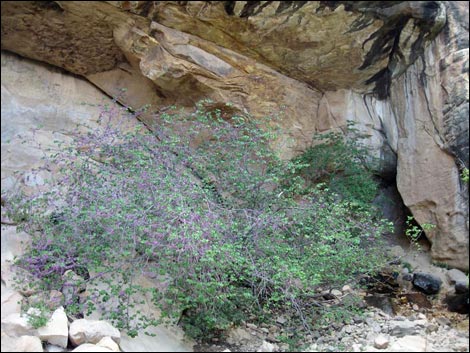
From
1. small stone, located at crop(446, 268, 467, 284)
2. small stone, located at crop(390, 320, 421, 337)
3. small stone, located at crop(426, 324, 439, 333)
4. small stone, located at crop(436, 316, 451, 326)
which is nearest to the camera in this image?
small stone, located at crop(390, 320, 421, 337)

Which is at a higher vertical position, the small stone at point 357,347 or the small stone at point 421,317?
the small stone at point 357,347

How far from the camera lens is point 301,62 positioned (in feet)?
18.5

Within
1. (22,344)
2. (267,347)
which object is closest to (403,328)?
(267,347)

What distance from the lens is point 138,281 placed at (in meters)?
3.91

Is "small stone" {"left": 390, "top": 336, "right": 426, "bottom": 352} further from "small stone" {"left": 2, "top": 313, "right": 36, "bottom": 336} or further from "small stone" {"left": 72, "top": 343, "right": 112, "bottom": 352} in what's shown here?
"small stone" {"left": 2, "top": 313, "right": 36, "bottom": 336}

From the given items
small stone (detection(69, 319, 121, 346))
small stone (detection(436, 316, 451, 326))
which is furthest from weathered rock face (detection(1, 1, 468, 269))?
small stone (detection(69, 319, 121, 346))

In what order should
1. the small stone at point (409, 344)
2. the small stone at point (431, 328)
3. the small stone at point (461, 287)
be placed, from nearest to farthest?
1. the small stone at point (409, 344)
2. the small stone at point (431, 328)
3. the small stone at point (461, 287)

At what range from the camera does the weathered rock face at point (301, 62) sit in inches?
194

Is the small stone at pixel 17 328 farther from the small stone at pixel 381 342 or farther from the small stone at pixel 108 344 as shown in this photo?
the small stone at pixel 381 342

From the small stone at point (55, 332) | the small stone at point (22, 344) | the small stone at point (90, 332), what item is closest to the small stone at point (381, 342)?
the small stone at point (90, 332)

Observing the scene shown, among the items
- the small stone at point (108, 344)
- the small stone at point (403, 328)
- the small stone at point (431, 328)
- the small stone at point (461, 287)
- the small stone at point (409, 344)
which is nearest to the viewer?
the small stone at point (108, 344)

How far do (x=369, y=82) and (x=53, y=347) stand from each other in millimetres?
4835

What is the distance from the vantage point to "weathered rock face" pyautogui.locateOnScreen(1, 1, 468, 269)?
4.92 metres

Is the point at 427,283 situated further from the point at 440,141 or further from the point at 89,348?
the point at 89,348
